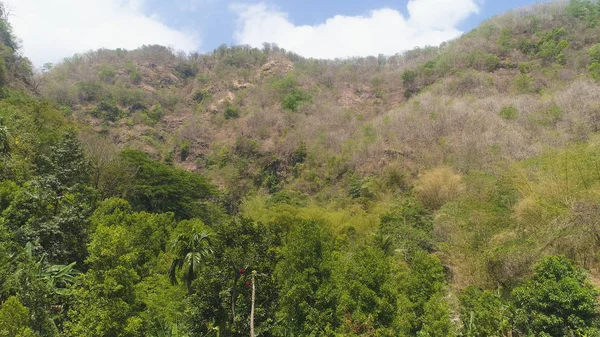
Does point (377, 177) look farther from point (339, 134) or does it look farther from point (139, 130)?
point (139, 130)

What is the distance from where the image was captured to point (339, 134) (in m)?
46.4

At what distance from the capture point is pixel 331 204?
32656 mm

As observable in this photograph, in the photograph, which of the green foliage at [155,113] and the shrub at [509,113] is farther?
the green foliage at [155,113]

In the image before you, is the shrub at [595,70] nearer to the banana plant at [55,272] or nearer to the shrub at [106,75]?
the banana plant at [55,272]

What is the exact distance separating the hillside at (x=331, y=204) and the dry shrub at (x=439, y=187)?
5.6 inches

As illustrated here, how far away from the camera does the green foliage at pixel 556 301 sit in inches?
414

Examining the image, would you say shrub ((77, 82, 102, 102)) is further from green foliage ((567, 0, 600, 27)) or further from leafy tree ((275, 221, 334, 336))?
green foliage ((567, 0, 600, 27))

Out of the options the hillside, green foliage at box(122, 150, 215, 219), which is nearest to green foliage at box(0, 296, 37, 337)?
the hillside

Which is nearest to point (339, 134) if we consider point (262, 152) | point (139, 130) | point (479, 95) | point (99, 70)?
point (262, 152)

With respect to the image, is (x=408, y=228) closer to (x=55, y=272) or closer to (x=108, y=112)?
(x=55, y=272)

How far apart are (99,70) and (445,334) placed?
8121cm

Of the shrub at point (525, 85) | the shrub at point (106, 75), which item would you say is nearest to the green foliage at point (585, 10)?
the shrub at point (525, 85)

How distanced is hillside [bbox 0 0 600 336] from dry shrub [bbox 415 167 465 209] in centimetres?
14

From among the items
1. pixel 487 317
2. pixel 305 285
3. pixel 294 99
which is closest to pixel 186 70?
pixel 294 99
